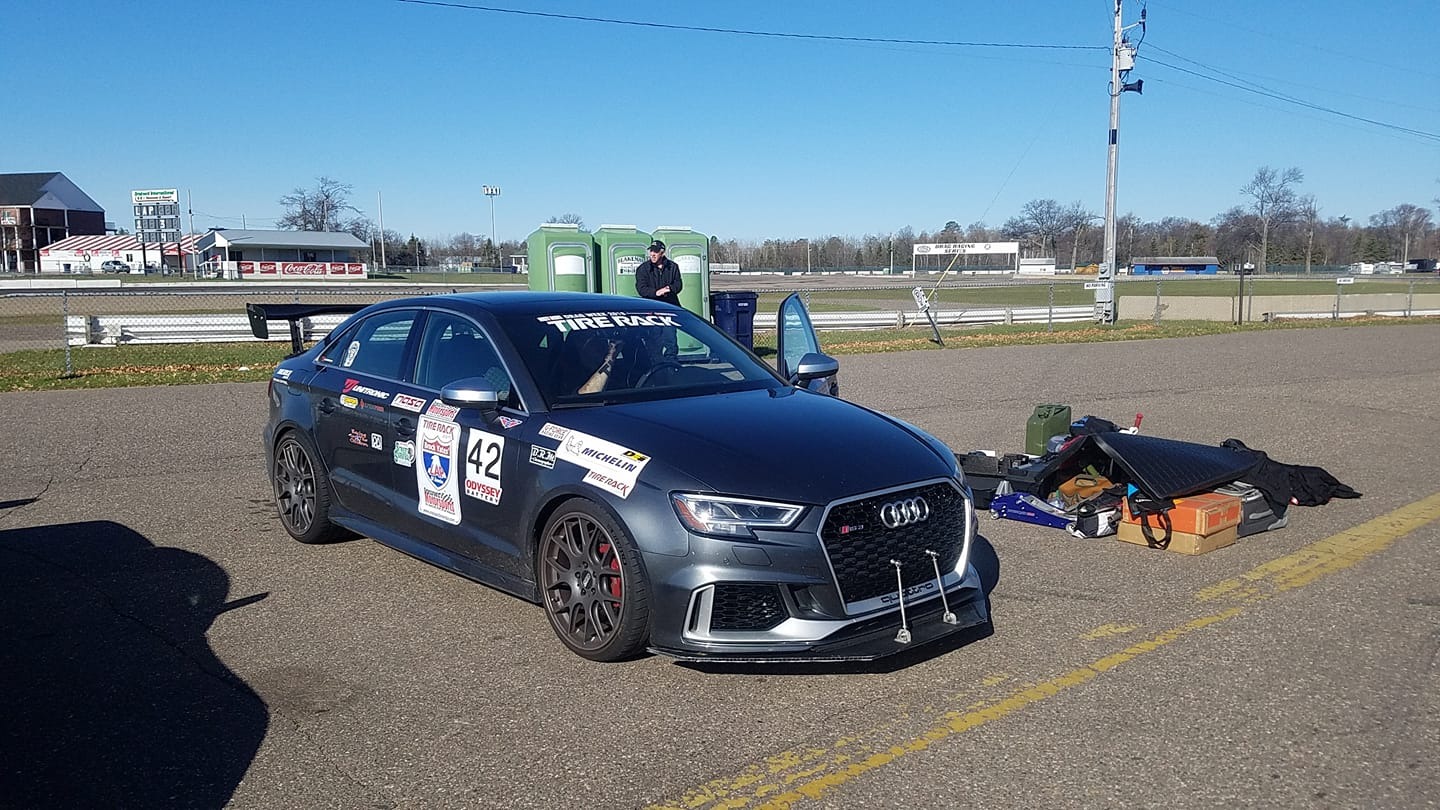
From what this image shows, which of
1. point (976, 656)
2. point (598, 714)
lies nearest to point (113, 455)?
point (598, 714)

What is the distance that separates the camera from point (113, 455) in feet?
30.2

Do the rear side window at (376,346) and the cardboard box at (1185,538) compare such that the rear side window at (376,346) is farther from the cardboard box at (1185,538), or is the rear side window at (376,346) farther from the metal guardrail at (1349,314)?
the metal guardrail at (1349,314)

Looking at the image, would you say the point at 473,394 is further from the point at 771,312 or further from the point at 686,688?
the point at 771,312

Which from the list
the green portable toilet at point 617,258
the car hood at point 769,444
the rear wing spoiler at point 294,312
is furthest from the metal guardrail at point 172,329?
the car hood at point 769,444

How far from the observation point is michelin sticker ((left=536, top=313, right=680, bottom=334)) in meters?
5.29

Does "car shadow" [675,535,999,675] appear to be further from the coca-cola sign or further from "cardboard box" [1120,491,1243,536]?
the coca-cola sign

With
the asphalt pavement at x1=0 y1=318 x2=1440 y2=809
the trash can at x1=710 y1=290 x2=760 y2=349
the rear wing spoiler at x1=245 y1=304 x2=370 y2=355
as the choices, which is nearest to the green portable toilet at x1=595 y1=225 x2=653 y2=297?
the trash can at x1=710 y1=290 x2=760 y2=349

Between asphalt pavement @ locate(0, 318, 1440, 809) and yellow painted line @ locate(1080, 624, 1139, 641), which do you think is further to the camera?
yellow painted line @ locate(1080, 624, 1139, 641)

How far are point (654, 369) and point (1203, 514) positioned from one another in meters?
3.32

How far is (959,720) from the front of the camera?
3826 millimetres

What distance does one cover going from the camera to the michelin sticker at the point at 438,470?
5.03 metres

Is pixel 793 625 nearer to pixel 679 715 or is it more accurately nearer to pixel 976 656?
pixel 679 715

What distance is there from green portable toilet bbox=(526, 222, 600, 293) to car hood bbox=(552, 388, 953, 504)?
49.3ft

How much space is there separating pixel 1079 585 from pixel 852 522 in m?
2.06
